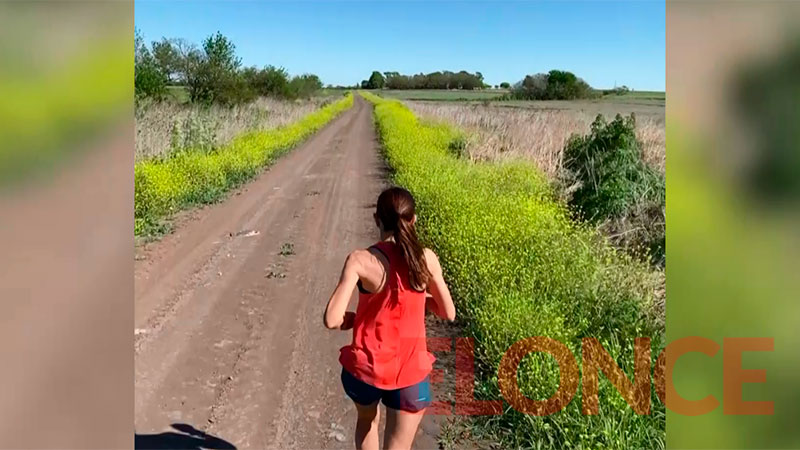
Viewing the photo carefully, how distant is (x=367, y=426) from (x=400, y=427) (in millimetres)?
201

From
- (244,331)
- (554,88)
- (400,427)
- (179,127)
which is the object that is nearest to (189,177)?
(179,127)

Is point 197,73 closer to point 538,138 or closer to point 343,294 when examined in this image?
point 538,138

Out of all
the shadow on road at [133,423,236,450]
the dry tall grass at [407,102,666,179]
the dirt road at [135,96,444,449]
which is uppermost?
the dry tall grass at [407,102,666,179]

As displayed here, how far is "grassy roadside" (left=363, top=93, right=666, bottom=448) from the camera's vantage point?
2852mm

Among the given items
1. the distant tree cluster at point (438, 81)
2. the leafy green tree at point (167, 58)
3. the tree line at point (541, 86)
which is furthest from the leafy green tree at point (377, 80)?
the leafy green tree at point (167, 58)

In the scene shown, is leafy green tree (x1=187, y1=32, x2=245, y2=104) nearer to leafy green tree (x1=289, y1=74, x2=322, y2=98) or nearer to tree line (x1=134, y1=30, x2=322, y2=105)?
tree line (x1=134, y1=30, x2=322, y2=105)

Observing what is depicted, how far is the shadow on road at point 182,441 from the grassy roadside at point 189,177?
3588 mm

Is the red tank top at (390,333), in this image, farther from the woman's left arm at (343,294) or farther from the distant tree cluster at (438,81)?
the distant tree cluster at (438,81)

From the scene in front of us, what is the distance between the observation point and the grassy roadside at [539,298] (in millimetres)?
2852

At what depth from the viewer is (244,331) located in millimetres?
4582

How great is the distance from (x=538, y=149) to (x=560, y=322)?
743 centimetres
